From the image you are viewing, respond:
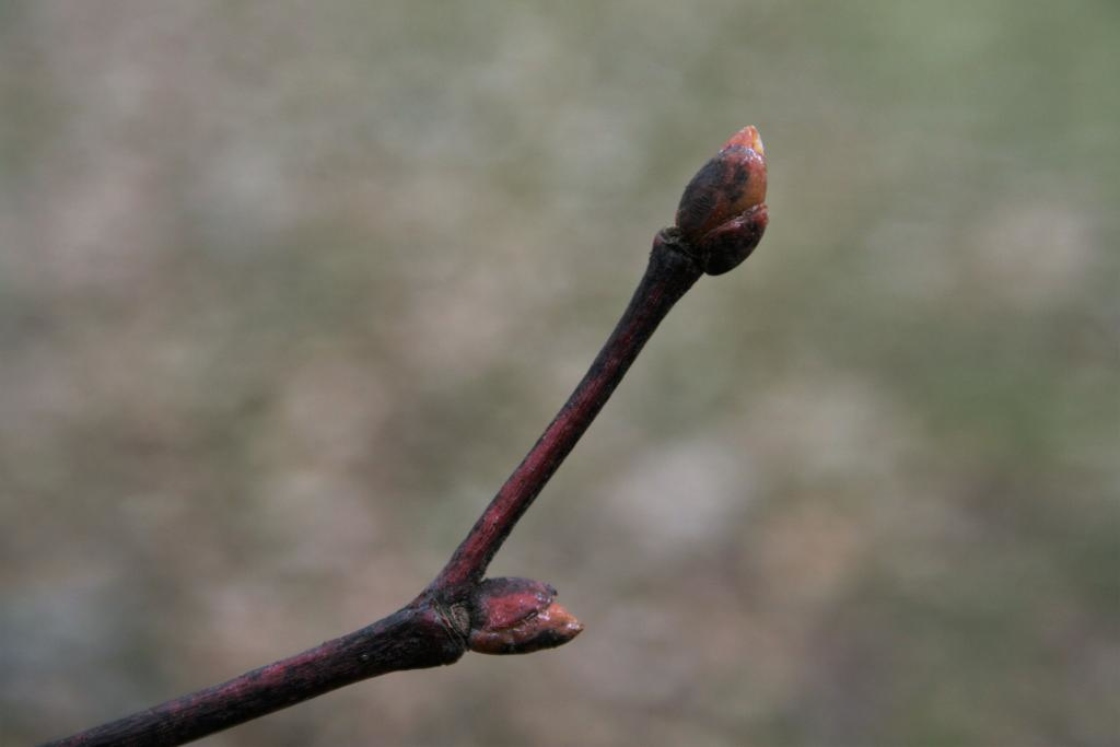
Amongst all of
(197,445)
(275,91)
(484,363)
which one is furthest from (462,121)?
(197,445)

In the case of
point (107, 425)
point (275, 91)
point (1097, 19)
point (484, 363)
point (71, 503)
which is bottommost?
point (71, 503)

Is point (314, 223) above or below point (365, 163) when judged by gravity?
below

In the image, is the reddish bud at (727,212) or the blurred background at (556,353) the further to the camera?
the blurred background at (556,353)

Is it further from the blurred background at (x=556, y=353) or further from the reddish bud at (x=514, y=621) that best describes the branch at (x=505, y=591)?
the blurred background at (x=556, y=353)

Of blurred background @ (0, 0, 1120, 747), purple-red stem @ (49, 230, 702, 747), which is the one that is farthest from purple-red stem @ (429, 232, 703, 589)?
blurred background @ (0, 0, 1120, 747)

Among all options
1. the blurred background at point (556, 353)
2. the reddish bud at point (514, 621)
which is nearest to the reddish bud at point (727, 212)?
the reddish bud at point (514, 621)

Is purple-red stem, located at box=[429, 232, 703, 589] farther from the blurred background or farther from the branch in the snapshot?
the blurred background

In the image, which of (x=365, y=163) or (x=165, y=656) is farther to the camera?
(x=365, y=163)

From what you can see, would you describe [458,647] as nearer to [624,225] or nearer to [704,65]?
[624,225]

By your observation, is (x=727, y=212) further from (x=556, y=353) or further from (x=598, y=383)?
(x=556, y=353)
